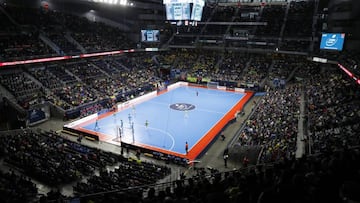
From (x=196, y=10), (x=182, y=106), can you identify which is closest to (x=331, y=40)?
(x=196, y=10)

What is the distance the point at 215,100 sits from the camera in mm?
39312

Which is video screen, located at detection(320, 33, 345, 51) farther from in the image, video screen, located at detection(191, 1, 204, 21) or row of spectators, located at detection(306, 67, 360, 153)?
video screen, located at detection(191, 1, 204, 21)

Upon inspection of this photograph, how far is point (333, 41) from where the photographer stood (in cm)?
3253

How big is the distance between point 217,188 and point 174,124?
2133 cm

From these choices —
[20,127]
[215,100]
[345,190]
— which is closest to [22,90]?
[20,127]

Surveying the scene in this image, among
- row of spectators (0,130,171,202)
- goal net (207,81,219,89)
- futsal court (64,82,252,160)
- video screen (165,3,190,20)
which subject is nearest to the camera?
row of spectators (0,130,171,202)

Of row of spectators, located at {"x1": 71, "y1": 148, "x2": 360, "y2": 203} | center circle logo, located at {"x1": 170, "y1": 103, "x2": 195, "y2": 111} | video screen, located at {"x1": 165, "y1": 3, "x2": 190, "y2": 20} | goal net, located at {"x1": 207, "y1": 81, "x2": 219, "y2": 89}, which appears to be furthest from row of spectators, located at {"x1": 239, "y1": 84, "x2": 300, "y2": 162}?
goal net, located at {"x1": 207, "y1": 81, "x2": 219, "y2": 89}

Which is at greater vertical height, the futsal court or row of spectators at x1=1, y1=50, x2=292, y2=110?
row of spectators at x1=1, y1=50, x2=292, y2=110

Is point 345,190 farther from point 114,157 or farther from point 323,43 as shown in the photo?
point 323,43

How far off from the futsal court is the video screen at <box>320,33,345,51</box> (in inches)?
498

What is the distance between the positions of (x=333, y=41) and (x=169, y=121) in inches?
911

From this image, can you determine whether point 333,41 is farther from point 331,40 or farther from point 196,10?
point 196,10

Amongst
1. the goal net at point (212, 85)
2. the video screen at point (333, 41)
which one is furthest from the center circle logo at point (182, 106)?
the video screen at point (333, 41)

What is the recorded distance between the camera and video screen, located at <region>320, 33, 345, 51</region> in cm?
3117
